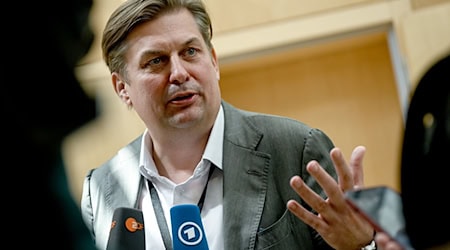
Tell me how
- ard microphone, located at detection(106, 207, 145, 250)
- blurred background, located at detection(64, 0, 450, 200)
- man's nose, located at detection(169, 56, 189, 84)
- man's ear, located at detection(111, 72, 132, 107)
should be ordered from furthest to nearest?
blurred background, located at detection(64, 0, 450, 200) < man's ear, located at detection(111, 72, 132, 107) < man's nose, located at detection(169, 56, 189, 84) < ard microphone, located at detection(106, 207, 145, 250)

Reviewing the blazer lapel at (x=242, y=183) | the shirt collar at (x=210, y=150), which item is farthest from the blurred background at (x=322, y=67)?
the blazer lapel at (x=242, y=183)

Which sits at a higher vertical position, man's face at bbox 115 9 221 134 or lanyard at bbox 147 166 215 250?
man's face at bbox 115 9 221 134

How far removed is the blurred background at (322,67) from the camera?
402cm

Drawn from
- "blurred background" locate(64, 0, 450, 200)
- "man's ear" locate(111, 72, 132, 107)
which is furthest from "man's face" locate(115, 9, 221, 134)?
"blurred background" locate(64, 0, 450, 200)

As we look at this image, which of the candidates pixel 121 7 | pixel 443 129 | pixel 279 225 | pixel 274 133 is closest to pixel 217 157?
pixel 274 133

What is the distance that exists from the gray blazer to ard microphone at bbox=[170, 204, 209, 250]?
22 cm

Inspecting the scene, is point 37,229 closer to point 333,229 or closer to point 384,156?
point 333,229

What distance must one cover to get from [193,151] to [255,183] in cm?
26

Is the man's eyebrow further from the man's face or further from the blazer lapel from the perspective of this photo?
the blazer lapel

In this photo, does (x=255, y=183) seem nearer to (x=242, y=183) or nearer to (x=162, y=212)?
(x=242, y=183)

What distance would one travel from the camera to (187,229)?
168 cm

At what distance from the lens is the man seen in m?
1.92

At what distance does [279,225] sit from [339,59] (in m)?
2.57

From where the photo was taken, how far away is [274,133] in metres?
2.07
